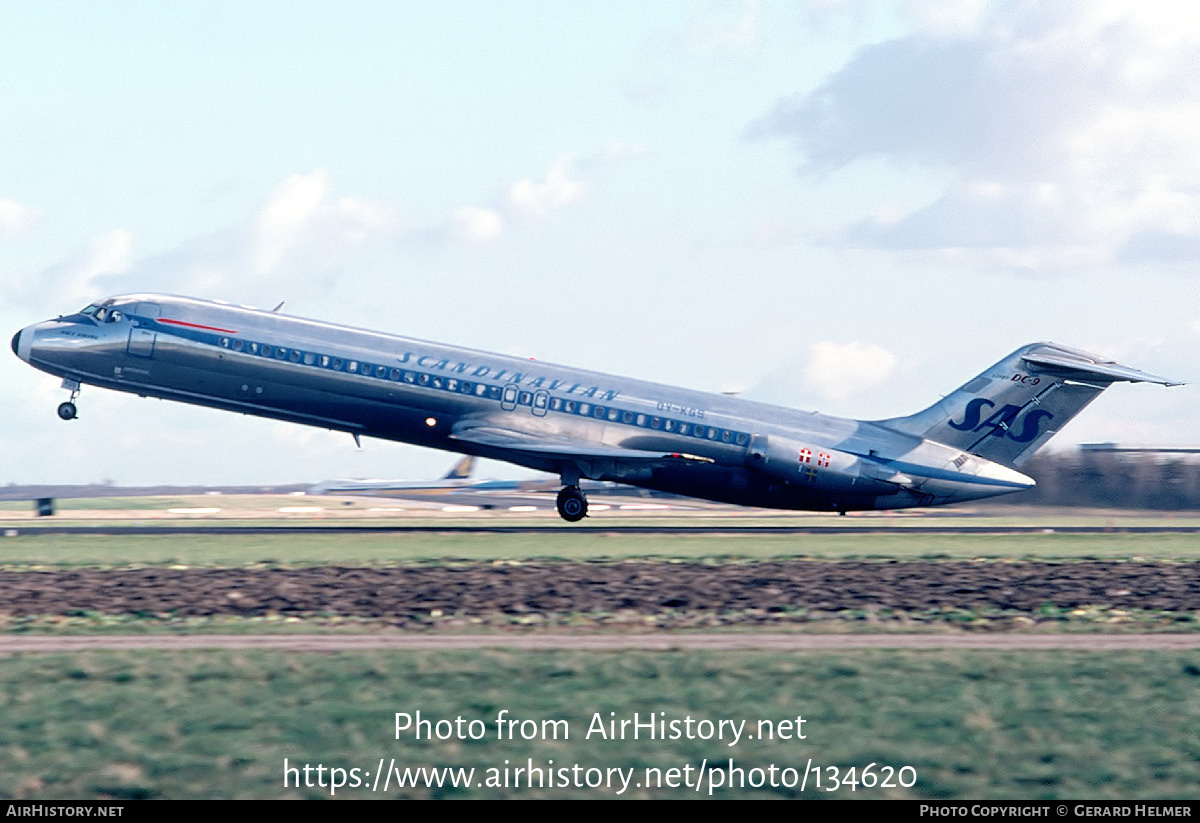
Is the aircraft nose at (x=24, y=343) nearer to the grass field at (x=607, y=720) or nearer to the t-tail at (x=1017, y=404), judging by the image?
the grass field at (x=607, y=720)

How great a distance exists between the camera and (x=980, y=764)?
510 inches

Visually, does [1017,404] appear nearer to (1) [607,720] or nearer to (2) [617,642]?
(2) [617,642]

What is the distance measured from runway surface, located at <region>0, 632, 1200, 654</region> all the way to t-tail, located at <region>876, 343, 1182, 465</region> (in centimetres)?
2311

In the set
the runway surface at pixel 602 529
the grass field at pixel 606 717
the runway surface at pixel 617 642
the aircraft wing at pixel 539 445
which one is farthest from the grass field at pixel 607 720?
the runway surface at pixel 602 529

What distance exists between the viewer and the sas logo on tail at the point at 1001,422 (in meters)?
43.3

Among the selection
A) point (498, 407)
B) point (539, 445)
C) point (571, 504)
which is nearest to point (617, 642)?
point (539, 445)

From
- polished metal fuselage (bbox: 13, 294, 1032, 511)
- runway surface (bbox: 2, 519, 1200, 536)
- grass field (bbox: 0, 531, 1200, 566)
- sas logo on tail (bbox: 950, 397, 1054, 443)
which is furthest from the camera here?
sas logo on tail (bbox: 950, 397, 1054, 443)

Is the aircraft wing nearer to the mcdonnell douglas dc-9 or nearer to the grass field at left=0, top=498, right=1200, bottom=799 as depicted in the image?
the mcdonnell douglas dc-9

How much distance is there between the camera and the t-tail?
42531 mm

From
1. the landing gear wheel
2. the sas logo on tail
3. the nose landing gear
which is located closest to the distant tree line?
the sas logo on tail

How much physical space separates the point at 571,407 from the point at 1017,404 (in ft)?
47.0

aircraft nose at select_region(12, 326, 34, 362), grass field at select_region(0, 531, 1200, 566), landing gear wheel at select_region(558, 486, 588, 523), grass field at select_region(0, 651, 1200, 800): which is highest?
aircraft nose at select_region(12, 326, 34, 362)

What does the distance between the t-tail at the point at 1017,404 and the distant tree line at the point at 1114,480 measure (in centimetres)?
1285

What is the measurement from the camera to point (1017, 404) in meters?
43.3
